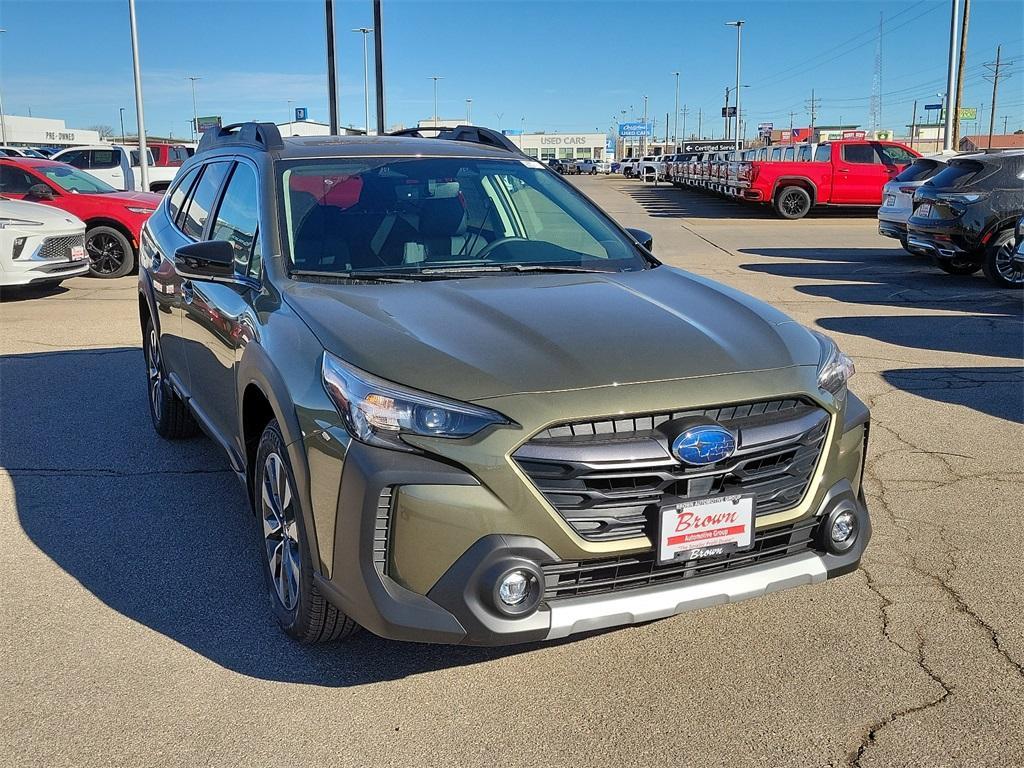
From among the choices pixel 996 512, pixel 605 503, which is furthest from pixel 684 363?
pixel 996 512

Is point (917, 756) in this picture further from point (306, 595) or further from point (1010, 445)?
point (1010, 445)

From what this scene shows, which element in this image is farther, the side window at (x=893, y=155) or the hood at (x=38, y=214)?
the side window at (x=893, y=155)

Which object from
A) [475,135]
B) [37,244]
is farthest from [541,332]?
[37,244]

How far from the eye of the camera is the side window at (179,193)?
556 centimetres

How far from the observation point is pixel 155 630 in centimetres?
361

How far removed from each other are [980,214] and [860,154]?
13539mm

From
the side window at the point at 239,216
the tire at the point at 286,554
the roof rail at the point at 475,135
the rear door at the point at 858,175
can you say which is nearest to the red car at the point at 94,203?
the roof rail at the point at 475,135

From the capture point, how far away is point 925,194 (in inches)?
519

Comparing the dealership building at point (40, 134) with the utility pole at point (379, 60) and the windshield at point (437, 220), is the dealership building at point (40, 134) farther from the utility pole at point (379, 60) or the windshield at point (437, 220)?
the windshield at point (437, 220)

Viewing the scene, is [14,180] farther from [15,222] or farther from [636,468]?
[636,468]

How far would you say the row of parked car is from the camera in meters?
12.5

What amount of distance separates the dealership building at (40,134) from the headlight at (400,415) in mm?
93574

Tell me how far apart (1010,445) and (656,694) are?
3651 millimetres

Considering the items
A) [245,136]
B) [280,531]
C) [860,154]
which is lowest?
[280,531]
